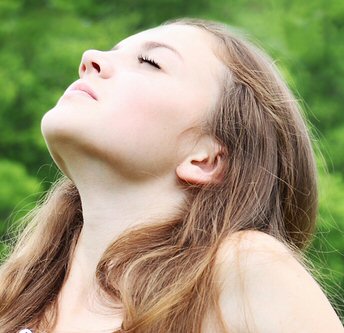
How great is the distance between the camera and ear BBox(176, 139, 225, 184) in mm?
2891

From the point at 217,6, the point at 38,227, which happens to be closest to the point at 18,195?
the point at 217,6

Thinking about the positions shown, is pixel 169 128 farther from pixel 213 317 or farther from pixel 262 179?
pixel 213 317

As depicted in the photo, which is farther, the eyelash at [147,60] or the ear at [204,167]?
the eyelash at [147,60]

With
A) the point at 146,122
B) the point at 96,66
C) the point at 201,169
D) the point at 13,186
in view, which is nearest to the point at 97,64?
the point at 96,66

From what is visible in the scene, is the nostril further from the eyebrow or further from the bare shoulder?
the bare shoulder

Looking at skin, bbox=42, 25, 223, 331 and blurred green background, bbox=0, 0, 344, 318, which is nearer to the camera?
skin, bbox=42, 25, 223, 331

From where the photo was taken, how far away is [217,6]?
1050 centimetres

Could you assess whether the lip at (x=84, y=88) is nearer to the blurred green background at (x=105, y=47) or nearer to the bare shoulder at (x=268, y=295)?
the bare shoulder at (x=268, y=295)

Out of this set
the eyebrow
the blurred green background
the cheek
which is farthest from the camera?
the blurred green background

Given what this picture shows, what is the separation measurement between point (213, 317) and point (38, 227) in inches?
39.9

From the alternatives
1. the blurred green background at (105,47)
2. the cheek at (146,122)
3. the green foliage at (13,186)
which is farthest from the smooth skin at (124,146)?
the blurred green background at (105,47)

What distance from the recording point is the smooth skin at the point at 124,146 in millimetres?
2834

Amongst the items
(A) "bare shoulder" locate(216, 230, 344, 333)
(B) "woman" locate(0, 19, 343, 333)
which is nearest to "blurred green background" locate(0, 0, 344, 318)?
(B) "woman" locate(0, 19, 343, 333)

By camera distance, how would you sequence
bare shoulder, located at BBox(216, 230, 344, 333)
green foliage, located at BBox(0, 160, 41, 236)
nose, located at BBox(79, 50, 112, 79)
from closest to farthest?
bare shoulder, located at BBox(216, 230, 344, 333) → nose, located at BBox(79, 50, 112, 79) → green foliage, located at BBox(0, 160, 41, 236)
